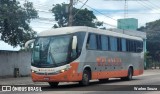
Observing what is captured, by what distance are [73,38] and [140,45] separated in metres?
11.6

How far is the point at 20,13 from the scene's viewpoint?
102ft

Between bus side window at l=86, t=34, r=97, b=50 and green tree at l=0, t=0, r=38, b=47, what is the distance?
937cm

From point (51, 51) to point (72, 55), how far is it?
44.5 inches

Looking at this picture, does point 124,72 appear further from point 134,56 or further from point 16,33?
point 16,33

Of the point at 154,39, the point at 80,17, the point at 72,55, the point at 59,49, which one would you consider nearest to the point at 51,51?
the point at 59,49

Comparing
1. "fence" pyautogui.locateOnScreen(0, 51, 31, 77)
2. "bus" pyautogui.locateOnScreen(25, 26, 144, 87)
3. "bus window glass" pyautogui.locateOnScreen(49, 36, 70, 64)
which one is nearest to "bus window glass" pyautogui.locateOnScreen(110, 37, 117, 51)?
"bus" pyautogui.locateOnScreen(25, 26, 144, 87)

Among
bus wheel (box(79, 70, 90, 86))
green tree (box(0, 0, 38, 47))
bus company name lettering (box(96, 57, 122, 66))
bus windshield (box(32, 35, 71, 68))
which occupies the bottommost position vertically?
bus wheel (box(79, 70, 90, 86))

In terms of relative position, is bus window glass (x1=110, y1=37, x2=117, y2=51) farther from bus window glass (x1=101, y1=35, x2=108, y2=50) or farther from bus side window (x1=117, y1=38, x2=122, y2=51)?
bus window glass (x1=101, y1=35, x2=108, y2=50)

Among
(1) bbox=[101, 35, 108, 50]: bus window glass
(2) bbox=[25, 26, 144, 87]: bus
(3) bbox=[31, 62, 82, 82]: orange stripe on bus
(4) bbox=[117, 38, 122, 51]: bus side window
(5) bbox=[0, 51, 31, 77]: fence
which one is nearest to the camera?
(3) bbox=[31, 62, 82, 82]: orange stripe on bus

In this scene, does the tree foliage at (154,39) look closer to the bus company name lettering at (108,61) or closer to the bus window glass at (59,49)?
the bus company name lettering at (108,61)

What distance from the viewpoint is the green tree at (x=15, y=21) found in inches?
1173

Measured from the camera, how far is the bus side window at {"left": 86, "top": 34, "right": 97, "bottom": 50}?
72.1ft

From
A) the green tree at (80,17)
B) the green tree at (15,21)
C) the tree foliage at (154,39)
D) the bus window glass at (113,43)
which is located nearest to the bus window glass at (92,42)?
the bus window glass at (113,43)

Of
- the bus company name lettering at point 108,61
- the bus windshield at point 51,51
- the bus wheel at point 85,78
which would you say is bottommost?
the bus wheel at point 85,78
